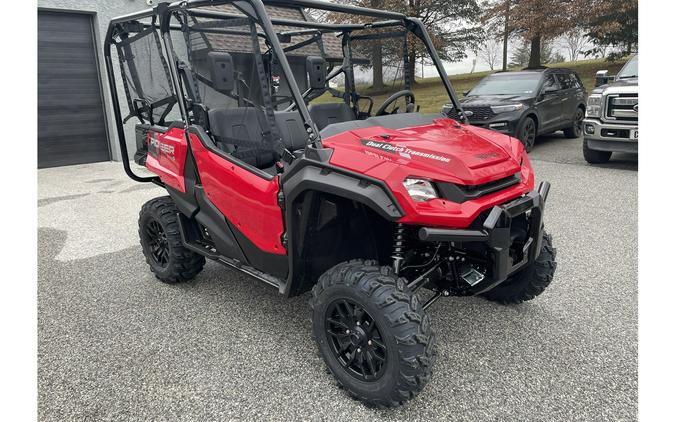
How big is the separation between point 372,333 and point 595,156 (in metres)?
7.35

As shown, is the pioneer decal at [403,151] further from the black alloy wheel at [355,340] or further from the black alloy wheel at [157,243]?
the black alloy wheel at [157,243]

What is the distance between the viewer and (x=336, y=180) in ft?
7.84

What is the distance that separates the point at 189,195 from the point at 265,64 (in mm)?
1203

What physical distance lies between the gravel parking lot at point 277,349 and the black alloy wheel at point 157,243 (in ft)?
0.70

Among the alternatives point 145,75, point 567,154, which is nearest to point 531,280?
point 145,75

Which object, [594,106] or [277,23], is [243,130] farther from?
[594,106]

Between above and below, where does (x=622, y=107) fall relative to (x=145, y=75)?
below

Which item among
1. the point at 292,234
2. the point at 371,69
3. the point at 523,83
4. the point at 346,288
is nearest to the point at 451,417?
the point at 346,288

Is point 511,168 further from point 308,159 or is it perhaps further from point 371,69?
point 371,69

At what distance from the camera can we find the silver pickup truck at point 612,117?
7469 mm

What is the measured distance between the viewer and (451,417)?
7.79ft

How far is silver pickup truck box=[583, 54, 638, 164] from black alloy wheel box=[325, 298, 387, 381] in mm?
6836

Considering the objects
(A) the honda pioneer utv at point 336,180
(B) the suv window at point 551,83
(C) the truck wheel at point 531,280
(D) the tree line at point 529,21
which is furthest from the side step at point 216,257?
(D) the tree line at point 529,21

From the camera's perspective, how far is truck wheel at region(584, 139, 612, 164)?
27.1ft
